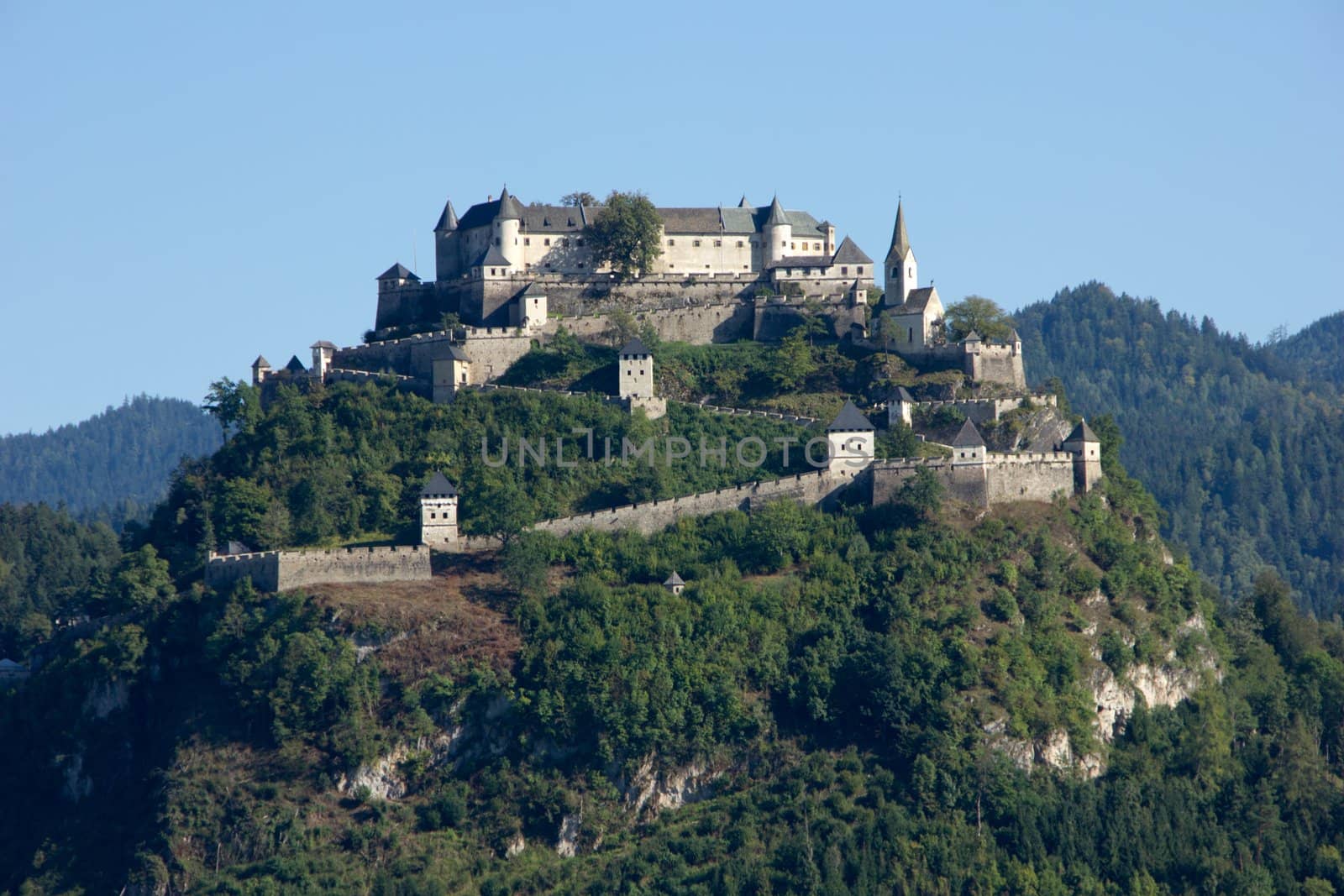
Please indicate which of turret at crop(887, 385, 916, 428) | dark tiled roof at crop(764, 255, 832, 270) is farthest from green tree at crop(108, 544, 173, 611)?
dark tiled roof at crop(764, 255, 832, 270)

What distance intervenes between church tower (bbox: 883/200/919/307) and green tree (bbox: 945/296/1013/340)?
8.20 ft

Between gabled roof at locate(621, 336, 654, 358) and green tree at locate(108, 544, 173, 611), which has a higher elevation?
gabled roof at locate(621, 336, 654, 358)

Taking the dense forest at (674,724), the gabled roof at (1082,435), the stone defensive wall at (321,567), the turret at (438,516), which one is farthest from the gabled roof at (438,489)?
the gabled roof at (1082,435)

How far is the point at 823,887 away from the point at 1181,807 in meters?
14.0

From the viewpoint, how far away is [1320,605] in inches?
6127

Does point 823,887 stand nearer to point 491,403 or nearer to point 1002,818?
point 1002,818

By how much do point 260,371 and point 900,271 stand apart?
2813cm

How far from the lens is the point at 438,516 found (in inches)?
2992

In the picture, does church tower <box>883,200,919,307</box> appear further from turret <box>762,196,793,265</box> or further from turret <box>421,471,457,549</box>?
turret <box>421,471,457,549</box>

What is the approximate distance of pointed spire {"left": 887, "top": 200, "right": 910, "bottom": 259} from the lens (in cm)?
9138

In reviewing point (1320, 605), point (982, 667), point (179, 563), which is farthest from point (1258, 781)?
point (1320, 605)

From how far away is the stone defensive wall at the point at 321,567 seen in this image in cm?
7262

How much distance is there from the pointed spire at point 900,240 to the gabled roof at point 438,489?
81.9 feet

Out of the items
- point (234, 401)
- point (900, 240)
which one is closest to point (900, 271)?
point (900, 240)
